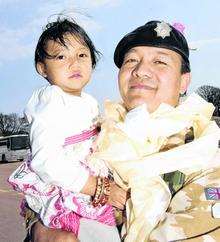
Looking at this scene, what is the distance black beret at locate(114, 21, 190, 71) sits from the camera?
10.4ft

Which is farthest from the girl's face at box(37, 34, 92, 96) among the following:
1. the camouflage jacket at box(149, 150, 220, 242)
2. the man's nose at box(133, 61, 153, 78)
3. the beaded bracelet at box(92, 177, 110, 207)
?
the camouflage jacket at box(149, 150, 220, 242)

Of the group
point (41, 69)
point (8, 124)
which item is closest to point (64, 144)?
point (41, 69)

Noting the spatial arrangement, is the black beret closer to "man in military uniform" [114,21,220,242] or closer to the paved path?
"man in military uniform" [114,21,220,242]

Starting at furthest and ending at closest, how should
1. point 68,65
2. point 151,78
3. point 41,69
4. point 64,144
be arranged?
1. point 41,69
2. point 68,65
3. point 151,78
4. point 64,144

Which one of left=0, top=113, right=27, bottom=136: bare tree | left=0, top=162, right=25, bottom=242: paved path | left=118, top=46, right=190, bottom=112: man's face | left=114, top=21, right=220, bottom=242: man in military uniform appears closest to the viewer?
left=114, top=21, right=220, bottom=242: man in military uniform

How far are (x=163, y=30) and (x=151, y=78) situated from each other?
0.31 metres

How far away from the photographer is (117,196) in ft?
9.27

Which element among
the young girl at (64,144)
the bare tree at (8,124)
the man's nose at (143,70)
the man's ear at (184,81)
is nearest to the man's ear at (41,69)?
the young girl at (64,144)

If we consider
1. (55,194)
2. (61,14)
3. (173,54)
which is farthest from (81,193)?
(61,14)

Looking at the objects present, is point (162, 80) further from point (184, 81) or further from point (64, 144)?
point (64, 144)

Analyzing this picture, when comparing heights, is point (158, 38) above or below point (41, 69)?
above

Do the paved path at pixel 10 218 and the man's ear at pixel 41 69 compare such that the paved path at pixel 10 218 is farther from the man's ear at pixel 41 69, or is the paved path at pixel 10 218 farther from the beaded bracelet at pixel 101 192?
the beaded bracelet at pixel 101 192

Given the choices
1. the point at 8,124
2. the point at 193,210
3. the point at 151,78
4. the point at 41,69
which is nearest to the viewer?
the point at 193,210

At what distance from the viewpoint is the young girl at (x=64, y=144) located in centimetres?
290
